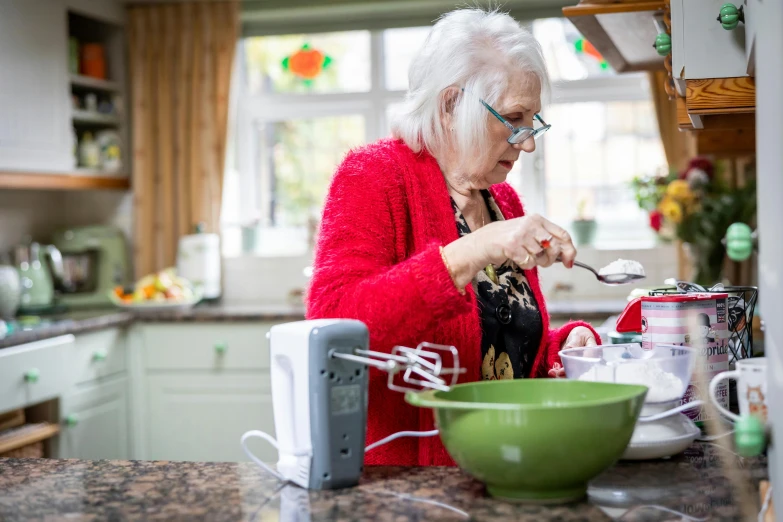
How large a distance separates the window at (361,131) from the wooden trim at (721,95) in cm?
254

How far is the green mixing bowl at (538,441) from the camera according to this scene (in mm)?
981

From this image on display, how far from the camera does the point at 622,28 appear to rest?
1998 mm

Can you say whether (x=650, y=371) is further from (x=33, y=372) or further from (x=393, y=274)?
(x=33, y=372)

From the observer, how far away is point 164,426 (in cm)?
363

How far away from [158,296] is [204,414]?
52 cm

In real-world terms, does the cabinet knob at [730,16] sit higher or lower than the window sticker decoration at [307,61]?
lower

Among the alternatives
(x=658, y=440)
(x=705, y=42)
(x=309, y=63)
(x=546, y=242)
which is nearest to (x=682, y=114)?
(x=705, y=42)

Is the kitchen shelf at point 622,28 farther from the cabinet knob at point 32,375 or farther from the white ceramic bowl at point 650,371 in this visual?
the cabinet knob at point 32,375

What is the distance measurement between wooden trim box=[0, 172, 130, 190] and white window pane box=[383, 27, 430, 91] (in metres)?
1.32

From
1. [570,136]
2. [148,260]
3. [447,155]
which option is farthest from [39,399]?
[570,136]

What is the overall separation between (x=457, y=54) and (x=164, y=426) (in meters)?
2.51

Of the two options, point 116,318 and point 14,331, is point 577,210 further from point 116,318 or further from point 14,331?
point 14,331

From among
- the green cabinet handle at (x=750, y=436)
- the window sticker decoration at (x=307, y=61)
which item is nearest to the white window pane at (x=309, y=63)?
the window sticker decoration at (x=307, y=61)

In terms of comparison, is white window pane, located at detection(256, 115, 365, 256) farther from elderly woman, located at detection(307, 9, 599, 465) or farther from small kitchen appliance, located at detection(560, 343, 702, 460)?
small kitchen appliance, located at detection(560, 343, 702, 460)
